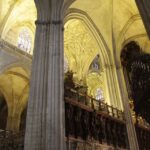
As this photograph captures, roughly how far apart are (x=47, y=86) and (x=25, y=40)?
9187mm

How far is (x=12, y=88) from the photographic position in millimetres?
17047

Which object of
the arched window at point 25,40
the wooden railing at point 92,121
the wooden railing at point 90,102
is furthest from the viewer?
the arched window at point 25,40

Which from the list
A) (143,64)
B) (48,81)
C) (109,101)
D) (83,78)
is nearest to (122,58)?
(143,64)

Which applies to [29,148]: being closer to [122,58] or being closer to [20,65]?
[20,65]

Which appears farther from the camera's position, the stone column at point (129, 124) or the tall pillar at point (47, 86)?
the stone column at point (129, 124)

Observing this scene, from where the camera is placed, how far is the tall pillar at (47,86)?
6680 millimetres

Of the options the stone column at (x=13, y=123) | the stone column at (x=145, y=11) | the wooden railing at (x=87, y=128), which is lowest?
the wooden railing at (x=87, y=128)

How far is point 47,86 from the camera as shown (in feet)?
25.3

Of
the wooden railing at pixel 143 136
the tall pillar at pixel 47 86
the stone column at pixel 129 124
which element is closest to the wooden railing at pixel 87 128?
the stone column at pixel 129 124

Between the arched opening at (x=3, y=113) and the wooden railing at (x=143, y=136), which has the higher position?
the arched opening at (x=3, y=113)

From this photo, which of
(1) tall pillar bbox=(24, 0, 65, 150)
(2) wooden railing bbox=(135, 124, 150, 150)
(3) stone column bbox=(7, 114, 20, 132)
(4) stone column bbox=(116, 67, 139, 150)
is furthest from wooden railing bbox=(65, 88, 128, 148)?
(3) stone column bbox=(7, 114, 20, 132)

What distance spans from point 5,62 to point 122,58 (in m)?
8.34

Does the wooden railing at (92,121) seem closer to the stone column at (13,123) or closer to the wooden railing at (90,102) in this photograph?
the wooden railing at (90,102)

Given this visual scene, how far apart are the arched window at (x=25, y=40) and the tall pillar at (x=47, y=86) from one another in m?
6.25
